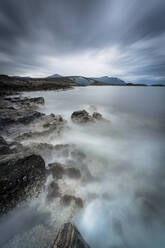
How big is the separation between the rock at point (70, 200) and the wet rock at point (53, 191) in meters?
0.21

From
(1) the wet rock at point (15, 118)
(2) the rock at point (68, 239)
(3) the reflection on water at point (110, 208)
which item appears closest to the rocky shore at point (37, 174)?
(2) the rock at point (68, 239)

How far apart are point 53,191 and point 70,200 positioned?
53 centimetres

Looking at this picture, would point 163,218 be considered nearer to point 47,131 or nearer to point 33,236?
point 33,236

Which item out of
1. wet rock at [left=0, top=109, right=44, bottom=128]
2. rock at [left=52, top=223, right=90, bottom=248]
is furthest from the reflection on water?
wet rock at [left=0, top=109, right=44, bottom=128]

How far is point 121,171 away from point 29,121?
652cm

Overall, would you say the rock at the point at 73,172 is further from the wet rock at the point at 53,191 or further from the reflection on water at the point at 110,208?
the wet rock at the point at 53,191

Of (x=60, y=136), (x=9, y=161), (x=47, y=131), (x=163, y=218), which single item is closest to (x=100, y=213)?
(x=163, y=218)

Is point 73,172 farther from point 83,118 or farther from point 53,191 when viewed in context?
point 83,118

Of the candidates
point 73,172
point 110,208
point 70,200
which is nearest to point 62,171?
point 73,172

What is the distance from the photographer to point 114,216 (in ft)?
7.85

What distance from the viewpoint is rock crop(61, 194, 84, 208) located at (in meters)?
2.39

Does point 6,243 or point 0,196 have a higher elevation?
point 0,196

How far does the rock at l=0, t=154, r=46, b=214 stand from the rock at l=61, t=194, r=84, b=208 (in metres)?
0.76

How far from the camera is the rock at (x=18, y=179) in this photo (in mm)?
2168
